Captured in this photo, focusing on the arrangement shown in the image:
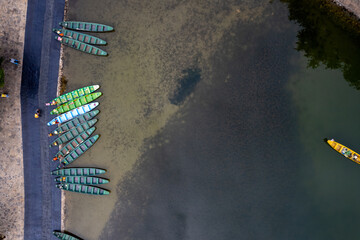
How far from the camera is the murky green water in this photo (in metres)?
15.9

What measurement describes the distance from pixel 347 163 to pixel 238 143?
672 centimetres

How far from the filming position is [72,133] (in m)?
16.5

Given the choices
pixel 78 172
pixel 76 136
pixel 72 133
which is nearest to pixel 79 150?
pixel 76 136

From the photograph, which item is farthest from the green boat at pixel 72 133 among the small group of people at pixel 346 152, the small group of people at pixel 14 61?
the small group of people at pixel 346 152

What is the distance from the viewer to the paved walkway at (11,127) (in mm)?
16312

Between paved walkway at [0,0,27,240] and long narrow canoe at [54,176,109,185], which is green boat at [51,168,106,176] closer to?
long narrow canoe at [54,176,109,185]

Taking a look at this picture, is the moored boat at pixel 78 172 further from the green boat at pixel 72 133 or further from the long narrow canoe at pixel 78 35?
the long narrow canoe at pixel 78 35

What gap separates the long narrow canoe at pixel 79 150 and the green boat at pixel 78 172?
17.7 inches

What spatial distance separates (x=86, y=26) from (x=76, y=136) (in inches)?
276

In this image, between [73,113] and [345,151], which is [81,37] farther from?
[345,151]

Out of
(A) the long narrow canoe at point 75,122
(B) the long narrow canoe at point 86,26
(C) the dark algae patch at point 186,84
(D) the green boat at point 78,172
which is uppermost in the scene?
(B) the long narrow canoe at point 86,26

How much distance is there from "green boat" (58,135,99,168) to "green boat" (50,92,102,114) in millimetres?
2311

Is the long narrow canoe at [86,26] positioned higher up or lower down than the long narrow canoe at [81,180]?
higher up

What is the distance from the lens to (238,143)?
1611 cm
